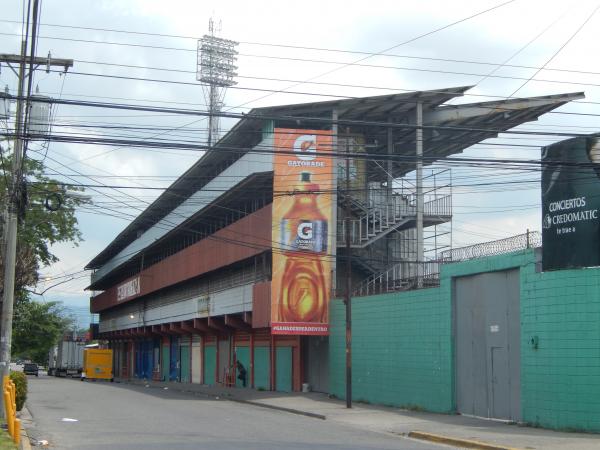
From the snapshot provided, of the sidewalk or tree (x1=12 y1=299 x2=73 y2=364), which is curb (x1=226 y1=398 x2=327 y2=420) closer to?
the sidewalk

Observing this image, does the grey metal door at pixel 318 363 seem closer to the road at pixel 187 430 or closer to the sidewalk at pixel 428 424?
the sidewalk at pixel 428 424

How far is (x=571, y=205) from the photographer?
2025cm

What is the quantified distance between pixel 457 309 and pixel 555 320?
16.9ft

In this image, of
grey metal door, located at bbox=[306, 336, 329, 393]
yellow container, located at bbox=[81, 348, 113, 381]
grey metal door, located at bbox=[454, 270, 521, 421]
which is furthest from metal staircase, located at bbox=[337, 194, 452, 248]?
yellow container, located at bbox=[81, 348, 113, 381]

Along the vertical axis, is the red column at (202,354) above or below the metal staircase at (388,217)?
below

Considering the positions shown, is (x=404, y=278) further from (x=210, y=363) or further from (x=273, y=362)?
(x=210, y=363)

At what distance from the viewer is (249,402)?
106ft

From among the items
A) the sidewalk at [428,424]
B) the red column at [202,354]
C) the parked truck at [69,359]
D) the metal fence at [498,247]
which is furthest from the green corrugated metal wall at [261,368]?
the parked truck at [69,359]

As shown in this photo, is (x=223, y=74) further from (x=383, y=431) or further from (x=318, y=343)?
(x=383, y=431)

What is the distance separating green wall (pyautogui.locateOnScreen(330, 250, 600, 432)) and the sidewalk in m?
0.67

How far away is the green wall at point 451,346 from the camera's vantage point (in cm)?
1898

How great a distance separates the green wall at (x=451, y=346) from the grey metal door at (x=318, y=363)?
164 cm

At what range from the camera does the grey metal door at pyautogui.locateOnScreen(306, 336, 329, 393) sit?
34.8 meters

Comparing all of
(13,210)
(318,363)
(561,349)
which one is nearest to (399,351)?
(318,363)
